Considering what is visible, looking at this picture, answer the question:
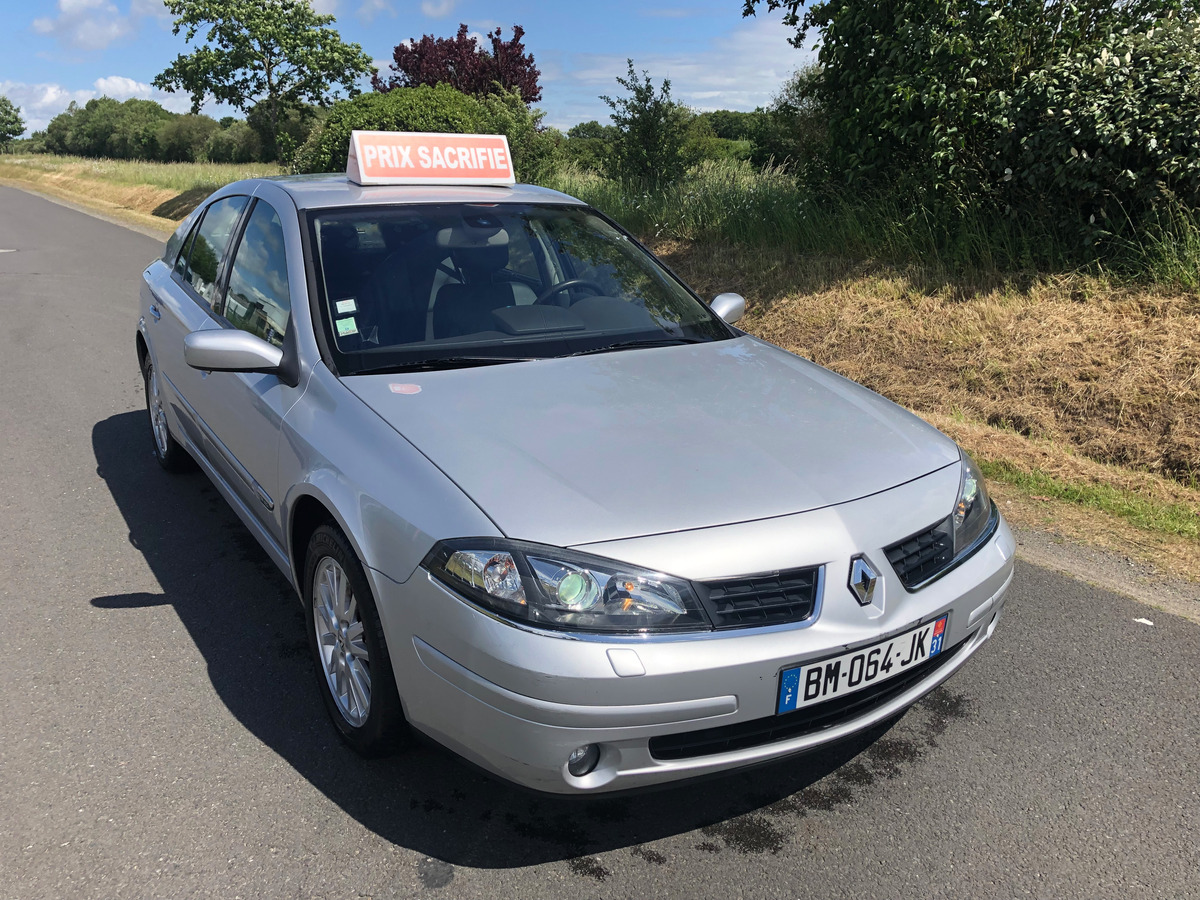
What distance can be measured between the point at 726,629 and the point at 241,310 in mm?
2537

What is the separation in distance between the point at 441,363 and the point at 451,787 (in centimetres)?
134

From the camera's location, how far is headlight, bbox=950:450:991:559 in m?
2.68

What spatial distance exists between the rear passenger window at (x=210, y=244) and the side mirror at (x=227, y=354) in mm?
1170

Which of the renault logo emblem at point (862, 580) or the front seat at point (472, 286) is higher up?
the front seat at point (472, 286)

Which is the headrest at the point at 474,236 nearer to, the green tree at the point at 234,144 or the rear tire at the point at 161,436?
the rear tire at the point at 161,436

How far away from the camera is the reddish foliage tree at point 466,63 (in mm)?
30906

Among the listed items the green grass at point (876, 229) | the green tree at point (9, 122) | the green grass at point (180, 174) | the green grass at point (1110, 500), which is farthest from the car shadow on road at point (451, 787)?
the green tree at point (9, 122)

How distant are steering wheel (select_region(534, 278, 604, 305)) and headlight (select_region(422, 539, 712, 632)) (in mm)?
1719

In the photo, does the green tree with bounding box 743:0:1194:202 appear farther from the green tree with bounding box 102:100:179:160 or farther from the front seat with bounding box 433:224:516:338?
the green tree with bounding box 102:100:179:160

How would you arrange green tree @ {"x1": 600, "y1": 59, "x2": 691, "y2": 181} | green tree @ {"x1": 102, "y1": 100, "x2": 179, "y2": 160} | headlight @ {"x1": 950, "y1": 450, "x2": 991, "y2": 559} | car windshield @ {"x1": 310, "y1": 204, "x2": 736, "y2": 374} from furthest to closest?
green tree @ {"x1": 102, "y1": 100, "x2": 179, "y2": 160} < green tree @ {"x1": 600, "y1": 59, "x2": 691, "y2": 181} < car windshield @ {"x1": 310, "y1": 204, "x2": 736, "y2": 374} < headlight @ {"x1": 950, "y1": 450, "x2": 991, "y2": 559}

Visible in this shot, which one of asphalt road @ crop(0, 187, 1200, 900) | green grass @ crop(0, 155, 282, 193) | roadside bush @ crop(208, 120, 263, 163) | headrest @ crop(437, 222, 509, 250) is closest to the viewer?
asphalt road @ crop(0, 187, 1200, 900)

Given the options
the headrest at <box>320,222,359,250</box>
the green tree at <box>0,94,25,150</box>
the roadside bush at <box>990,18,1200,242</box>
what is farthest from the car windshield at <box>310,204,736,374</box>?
the green tree at <box>0,94,25,150</box>

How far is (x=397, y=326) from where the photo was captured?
329 centimetres

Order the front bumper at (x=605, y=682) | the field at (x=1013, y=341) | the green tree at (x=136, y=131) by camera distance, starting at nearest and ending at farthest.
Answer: the front bumper at (x=605, y=682), the field at (x=1013, y=341), the green tree at (x=136, y=131)
